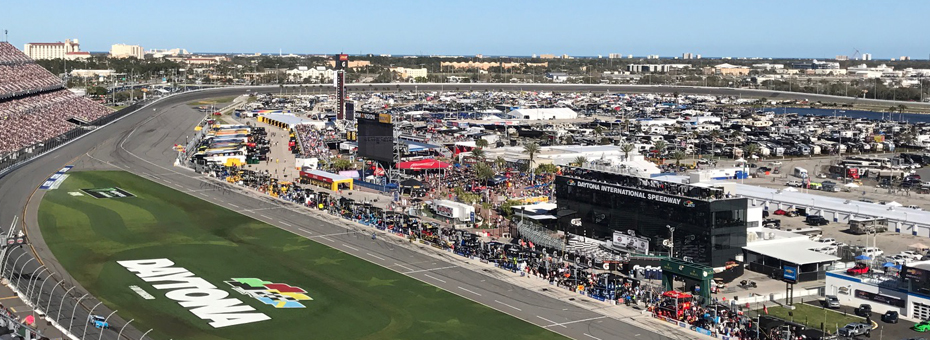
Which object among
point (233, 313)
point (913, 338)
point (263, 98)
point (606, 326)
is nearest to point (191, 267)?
point (233, 313)

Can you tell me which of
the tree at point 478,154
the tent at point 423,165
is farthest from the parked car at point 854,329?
the tree at point 478,154

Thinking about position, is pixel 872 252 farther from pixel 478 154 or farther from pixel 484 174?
pixel 478 154

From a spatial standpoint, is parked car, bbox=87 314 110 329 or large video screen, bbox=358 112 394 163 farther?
large video screen, bbox=358 112 394 163

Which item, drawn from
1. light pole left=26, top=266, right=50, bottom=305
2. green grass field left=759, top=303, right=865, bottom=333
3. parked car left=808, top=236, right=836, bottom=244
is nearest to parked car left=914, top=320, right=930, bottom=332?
green grass field left=759, top=303, right=865, bottom=333

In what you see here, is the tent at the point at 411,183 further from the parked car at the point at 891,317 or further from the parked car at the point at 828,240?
the parked car at the point at 891,317

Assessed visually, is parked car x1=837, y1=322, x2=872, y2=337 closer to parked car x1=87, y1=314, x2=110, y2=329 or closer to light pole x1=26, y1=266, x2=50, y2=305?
parked car x1=87, y1=314, x2=110, y2=329

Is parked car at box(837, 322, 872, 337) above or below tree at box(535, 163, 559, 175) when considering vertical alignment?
below

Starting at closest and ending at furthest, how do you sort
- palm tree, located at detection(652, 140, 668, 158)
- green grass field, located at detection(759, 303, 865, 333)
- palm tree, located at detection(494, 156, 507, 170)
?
green grass field, located at detection(759, 303, 865, 333) → palm tree, located at detection(494, 156, 507, 170) → palm tree, located at detection(652, 140, 668, 158)
